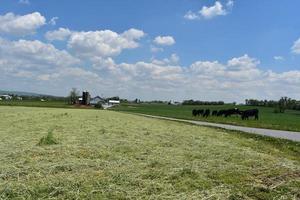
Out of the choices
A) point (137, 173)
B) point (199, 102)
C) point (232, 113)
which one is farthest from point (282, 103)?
point (137, 173)

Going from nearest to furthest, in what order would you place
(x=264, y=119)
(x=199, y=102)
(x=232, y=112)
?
(x=264, y=119)
(x=232, y=112)
(x=199, y=102)

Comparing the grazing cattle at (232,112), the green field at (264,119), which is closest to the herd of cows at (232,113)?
the grazing cattle at (232,112)

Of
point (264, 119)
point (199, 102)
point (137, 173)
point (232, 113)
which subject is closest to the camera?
point (137, 173)

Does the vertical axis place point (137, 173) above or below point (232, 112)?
below

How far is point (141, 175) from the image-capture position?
9.02 m

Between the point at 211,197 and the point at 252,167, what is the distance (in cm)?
377

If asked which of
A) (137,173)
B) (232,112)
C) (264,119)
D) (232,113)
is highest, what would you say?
(232,112)

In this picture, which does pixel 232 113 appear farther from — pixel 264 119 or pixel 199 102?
pixel 199 102

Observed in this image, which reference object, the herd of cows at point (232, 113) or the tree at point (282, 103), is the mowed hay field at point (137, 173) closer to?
the herd of cows at point (232, 113)

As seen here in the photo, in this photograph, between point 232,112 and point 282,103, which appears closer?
point 232,112

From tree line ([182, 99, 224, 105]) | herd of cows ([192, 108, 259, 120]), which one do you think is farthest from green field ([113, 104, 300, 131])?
tree line ([182, 99, 224, 105])

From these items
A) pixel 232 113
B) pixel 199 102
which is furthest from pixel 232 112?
pixel 199 102

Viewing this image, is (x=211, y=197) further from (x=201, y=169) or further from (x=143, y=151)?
(x=143, y=151)

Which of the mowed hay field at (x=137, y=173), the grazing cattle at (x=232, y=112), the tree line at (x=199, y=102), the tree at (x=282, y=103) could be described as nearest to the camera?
the mowed hay field at (x=137, y=173)
